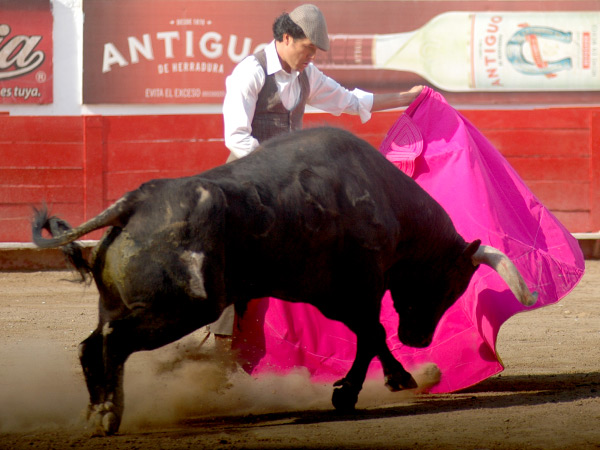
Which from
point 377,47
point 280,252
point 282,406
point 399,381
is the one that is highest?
point 377,47

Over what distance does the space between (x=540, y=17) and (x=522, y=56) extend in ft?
1.27

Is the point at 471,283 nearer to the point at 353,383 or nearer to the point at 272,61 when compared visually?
the point at 353,383

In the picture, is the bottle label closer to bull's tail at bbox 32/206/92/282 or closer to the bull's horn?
the bull's horn

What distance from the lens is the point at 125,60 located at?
8812 mm

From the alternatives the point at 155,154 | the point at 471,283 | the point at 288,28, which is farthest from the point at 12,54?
the point at 471,283

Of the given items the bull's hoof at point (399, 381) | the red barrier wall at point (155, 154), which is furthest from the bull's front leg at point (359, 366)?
the red barrier wall at point (155, 154)

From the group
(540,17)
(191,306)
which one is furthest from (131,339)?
(540,17)

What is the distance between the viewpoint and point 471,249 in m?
3.39

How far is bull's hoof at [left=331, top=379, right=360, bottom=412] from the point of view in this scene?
3.18m

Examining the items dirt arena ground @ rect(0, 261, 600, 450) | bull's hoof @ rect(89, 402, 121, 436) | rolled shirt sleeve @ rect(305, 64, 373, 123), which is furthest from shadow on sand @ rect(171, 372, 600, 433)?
rolled shirt sleeve @ rect(305, 64, 373, 123)

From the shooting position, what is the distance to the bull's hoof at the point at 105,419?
2750 millimetres

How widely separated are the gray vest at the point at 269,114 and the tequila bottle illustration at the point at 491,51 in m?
5.30

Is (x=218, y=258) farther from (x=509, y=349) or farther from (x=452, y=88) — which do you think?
(x=452, y=88)

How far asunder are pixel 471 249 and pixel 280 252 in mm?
772
